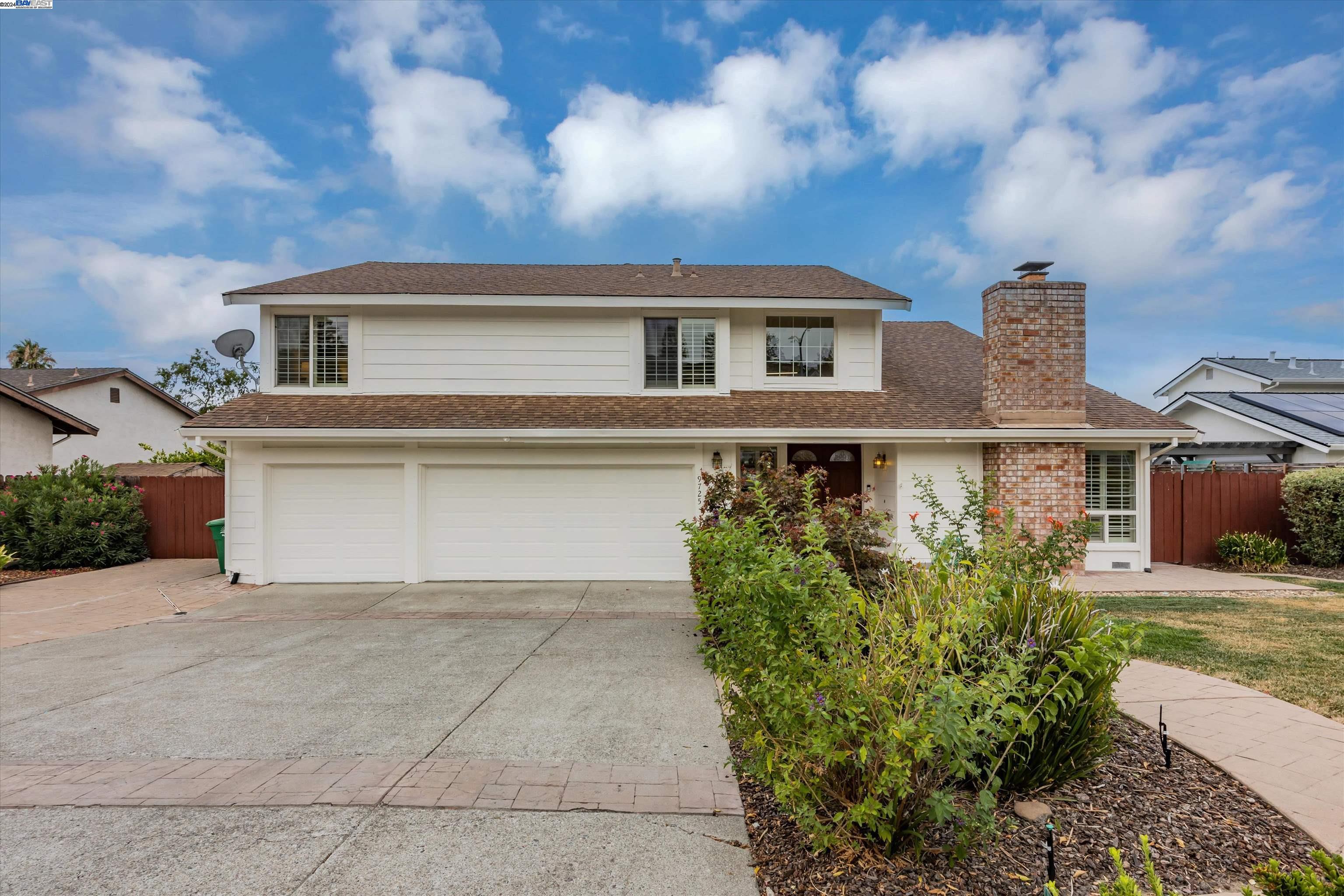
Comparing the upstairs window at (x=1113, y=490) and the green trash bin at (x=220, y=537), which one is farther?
the green trash bin at (x=220, y=537)

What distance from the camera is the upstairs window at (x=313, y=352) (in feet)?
36.7

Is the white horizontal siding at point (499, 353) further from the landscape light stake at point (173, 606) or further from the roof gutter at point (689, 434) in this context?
the landscape light stake at point (173, 606)

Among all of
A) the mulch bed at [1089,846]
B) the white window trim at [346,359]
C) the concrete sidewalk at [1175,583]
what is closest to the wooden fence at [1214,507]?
the concrete sidewalk at [1175,583]

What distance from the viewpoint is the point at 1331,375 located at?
25.0 meters

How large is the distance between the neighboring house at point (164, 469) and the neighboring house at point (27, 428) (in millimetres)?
1494

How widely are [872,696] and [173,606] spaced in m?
10.3

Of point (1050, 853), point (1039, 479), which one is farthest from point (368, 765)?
point (1039, 479)

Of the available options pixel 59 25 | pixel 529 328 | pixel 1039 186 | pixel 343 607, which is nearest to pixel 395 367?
pixel 529 328

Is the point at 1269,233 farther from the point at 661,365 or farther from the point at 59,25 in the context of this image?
the point at 59,25

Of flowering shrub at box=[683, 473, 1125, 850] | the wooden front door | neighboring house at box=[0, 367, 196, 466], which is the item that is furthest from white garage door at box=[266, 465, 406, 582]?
neighboring house at box=[0, 367, 196, 466]

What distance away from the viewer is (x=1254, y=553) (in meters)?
11.2

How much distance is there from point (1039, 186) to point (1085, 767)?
51.5 feet

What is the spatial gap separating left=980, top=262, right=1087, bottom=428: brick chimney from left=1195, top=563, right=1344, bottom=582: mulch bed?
4168 millimetres

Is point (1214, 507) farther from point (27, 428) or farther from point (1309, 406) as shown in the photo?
point (27, 428)
